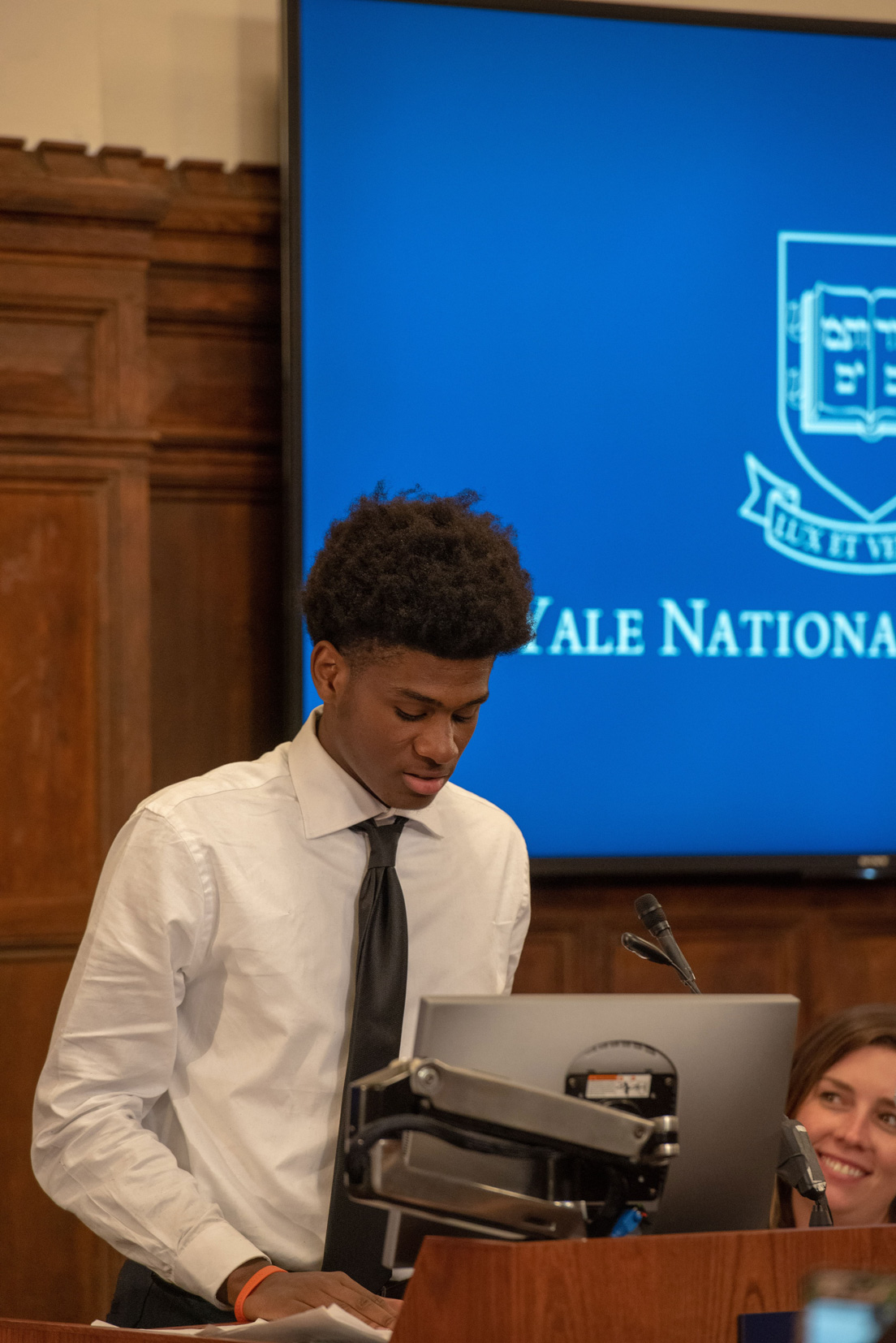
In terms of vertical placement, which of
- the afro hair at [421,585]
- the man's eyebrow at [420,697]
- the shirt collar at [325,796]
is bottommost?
the shirt collar at [325,796]

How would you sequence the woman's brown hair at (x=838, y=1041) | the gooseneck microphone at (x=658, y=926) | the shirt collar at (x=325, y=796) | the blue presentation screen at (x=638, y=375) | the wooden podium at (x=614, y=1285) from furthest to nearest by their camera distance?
the blue presentation screen at (x=638, y=375) → the woman's brown hair at (x=838, y=1041) → the shirt collar at (x=325, y=796) → the gooseneck microphone at (x=658, y=926) → the wooden podium at (x=614, y=1285)

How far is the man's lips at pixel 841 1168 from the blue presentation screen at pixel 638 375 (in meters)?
1.21

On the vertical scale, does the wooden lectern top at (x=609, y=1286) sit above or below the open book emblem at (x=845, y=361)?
below

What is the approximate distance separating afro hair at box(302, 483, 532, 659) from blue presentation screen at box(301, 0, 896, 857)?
4.51 feet

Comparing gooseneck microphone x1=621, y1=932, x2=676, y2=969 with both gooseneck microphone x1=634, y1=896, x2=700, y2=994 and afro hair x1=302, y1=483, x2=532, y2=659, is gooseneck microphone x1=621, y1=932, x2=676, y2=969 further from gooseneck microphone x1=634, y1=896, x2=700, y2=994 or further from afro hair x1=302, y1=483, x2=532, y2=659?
afro hair x1=302, y1=483, x2=532, y2=659

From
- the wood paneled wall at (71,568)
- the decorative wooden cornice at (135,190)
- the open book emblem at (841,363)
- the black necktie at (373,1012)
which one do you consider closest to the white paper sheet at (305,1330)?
the black necktie at (373,1012)

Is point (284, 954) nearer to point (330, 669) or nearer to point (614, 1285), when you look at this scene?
point (330, 669)

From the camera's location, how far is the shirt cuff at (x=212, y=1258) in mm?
1443

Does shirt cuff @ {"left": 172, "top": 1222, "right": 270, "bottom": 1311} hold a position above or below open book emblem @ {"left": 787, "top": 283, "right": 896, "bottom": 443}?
below

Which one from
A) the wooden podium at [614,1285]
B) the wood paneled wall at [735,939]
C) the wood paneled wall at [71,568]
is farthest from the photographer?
the wood paneled wall at [735,939]

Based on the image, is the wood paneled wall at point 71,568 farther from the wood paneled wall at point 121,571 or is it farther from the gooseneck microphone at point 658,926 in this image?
the gooseneck microphone at point 658,926

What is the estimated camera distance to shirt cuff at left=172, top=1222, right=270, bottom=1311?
1443 millimetres

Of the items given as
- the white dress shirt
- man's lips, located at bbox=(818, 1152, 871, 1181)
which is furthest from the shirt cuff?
man's lips, located at bbox=(818, 1152, 871, 1181)

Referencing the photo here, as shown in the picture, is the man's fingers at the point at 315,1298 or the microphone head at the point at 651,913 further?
the microphone head at the point at 651,913
